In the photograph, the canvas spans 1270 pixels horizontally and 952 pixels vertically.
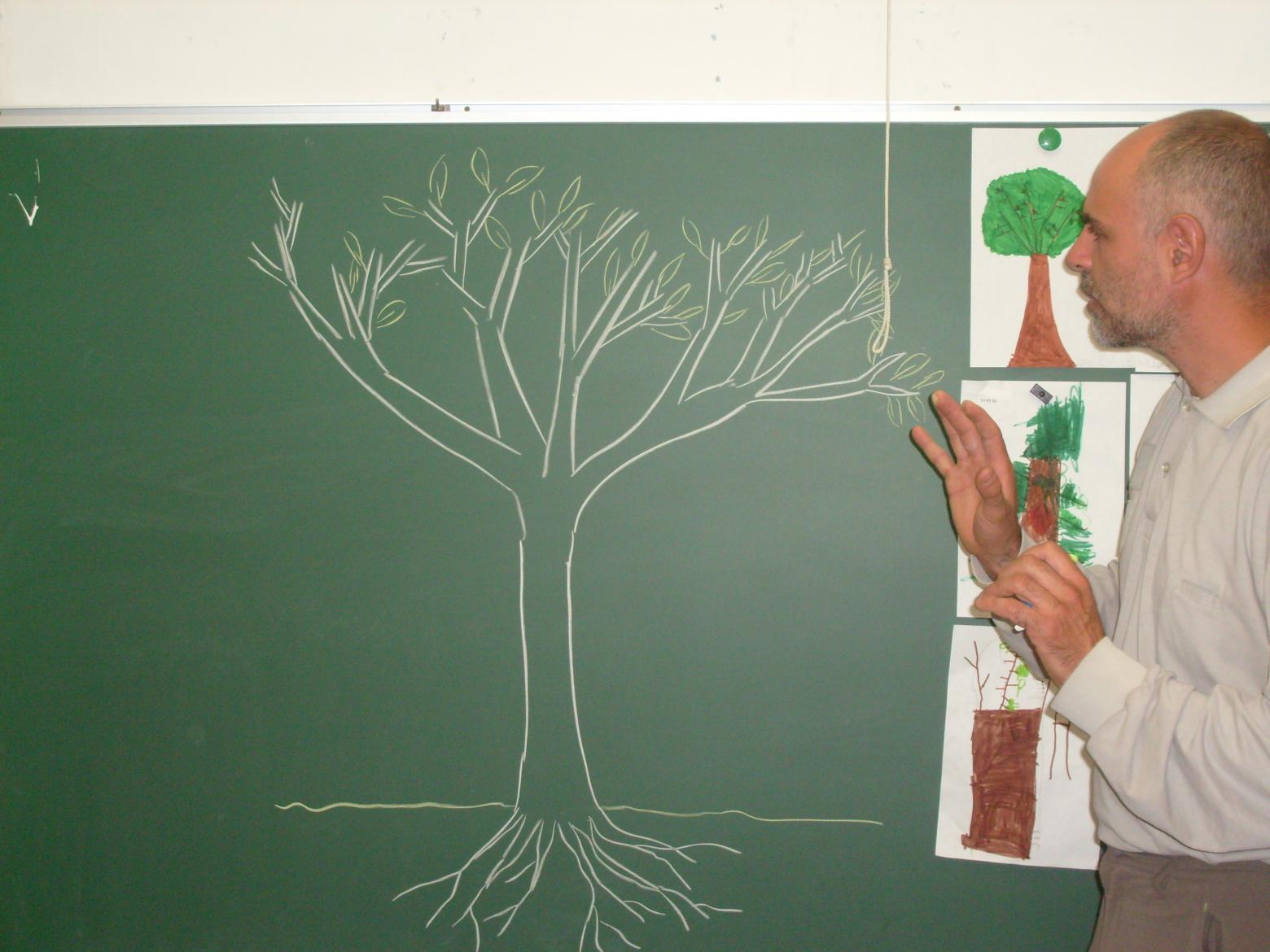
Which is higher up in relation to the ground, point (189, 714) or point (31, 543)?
point (31, 543)

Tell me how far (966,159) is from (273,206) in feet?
4.68

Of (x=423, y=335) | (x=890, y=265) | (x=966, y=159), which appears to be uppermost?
(x=966, y=159)

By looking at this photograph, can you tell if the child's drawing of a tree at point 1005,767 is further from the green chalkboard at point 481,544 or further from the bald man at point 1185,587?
the bald man at point 1185,587

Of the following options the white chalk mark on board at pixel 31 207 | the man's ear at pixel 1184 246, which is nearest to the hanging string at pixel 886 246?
the man's ear at pixel 1184 246

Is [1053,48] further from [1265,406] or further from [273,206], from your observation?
[273,206]

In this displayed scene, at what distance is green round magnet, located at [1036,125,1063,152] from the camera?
178 centimetres

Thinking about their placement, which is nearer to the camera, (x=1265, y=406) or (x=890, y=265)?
(x=1265, y=406)

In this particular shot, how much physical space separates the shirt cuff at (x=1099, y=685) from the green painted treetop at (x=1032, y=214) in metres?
0.87

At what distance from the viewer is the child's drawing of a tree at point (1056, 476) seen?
5.86 ft

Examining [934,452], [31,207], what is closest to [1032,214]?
[934,452]

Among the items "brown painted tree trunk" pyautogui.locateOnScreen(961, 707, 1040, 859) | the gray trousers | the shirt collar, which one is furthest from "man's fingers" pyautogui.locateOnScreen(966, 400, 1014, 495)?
the gray trousers

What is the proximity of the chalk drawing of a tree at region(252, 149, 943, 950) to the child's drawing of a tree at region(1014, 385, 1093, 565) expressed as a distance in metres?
0.27

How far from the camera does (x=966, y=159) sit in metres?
1.80

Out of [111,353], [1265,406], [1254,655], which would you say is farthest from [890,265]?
[111,353]
